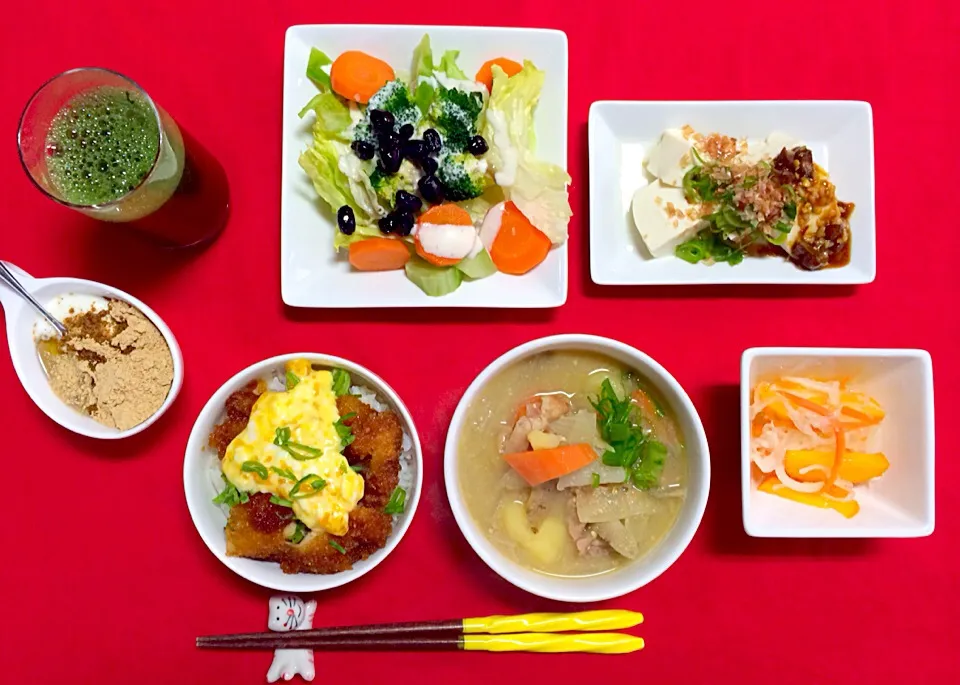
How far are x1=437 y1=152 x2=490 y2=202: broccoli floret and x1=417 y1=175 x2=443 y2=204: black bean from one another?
0.04 feet

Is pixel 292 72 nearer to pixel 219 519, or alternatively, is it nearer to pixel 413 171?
pixel 413 171

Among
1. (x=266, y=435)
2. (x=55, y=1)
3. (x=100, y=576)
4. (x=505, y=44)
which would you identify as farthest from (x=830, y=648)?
(x=55, y=1)

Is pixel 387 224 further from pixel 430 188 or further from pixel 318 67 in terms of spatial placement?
pixel 318 67

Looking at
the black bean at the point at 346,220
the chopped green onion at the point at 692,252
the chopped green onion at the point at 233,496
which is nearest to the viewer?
the chopped green onion at the point at 233,496

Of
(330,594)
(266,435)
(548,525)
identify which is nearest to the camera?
(266,435)

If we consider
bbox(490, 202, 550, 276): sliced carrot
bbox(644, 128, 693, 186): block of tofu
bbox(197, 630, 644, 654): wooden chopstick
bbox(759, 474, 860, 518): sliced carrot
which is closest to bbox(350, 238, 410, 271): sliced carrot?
bbox(490, 202, 550, 276): sliced carrot

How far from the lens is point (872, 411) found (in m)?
1.88

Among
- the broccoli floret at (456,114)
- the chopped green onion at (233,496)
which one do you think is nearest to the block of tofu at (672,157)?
the broccoli floret at (456,114)

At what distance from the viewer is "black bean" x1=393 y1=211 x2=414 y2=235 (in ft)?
6.21

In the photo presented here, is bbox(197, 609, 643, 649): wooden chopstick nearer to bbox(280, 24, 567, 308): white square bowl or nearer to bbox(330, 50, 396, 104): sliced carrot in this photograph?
bbox(280, 24, 567, 308): white square bowl

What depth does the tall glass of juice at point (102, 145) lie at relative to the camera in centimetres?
170

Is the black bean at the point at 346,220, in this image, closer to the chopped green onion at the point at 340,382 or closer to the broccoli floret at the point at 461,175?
the broccoli floret at the point at 461,175

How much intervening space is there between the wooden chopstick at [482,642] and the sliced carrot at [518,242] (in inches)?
39.8

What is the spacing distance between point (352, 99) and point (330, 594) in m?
1.38
